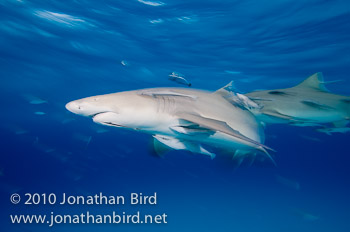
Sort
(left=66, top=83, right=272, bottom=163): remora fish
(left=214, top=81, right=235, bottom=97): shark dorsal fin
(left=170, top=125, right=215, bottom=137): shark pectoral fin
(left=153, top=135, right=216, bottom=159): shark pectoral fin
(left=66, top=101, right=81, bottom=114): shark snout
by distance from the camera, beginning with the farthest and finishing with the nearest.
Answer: (left=214, top=81, right=235, bottom=97): shark dorsal fin → (left=153, top=135, right=216, bottom=159): shark pectoral fin → (left=170, top=125, right=215, bottom=137): shark pectoral fin → (left=66, top=83, right=272, bottom=163): remora fish → (left=66, top=101, right=81, bottom=114): shark snout

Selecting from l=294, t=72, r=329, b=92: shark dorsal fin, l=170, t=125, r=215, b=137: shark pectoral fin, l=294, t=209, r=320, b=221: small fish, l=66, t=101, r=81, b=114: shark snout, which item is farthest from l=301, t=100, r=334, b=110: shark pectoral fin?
l=294, t=209, r=320, b=221: small fish

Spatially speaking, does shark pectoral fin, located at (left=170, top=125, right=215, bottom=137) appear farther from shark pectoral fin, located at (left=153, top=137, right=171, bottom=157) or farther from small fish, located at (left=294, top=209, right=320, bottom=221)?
small fish, located at (left=294, top=209, right=320, bottom=221)

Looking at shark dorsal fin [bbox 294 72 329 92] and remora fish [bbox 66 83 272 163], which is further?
shark dorsal fin [bbox 294 72 329 92]

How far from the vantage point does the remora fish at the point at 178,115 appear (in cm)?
246

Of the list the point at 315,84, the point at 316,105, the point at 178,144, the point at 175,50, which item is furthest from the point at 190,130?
the point at 175,50

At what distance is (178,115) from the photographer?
288cm

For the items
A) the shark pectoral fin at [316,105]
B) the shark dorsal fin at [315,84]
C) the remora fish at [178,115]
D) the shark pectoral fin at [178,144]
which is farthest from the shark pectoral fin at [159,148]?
the shark dorsal fin at [315,84]

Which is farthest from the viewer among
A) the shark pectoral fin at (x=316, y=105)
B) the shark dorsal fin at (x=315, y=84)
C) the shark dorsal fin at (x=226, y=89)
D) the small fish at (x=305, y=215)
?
the small fish at (x=305, y=215)

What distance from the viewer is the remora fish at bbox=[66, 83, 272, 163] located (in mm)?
2465

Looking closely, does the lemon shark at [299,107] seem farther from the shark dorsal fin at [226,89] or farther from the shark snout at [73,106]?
the shark snout at [73,106]

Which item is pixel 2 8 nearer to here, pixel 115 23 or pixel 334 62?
pixel 115 23

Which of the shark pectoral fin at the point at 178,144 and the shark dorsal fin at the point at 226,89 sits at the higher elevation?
the shark dorsal fin at the point at 226,89

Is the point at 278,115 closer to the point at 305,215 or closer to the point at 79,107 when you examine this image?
the point at 79,107

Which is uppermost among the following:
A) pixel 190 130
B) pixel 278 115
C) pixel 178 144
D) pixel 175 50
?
pixel 175 50
